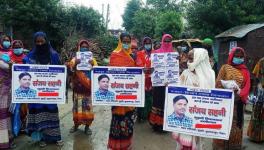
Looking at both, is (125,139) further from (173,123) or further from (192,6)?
(192,6)

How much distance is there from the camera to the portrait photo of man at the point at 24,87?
6.14 meters

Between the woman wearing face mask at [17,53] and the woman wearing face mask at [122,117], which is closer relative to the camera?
the woman wearing face mask at [122,117]

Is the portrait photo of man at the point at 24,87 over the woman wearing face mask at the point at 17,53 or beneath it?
beneath

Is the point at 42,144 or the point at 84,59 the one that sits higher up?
the point at 84,59

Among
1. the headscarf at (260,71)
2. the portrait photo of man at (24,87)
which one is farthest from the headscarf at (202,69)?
the portrait photo of man at (24,87)

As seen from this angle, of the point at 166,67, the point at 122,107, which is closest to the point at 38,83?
the point at 122,107

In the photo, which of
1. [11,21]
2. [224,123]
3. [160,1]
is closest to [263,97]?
[224,123]

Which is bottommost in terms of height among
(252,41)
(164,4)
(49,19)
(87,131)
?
(87,131)

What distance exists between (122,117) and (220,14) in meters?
15.4

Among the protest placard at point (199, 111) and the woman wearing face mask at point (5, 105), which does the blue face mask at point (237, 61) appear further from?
the woman wearing face mask at point (5, 105)

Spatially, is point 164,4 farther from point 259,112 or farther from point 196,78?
point 196,78

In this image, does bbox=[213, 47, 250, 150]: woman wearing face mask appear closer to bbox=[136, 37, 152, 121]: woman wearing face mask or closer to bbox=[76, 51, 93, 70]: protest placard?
A: bbox=[136, 37, 152, 121]: woman wearing face mask

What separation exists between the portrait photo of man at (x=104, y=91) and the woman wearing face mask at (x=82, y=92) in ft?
6.05

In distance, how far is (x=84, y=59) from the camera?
7.38 metres
